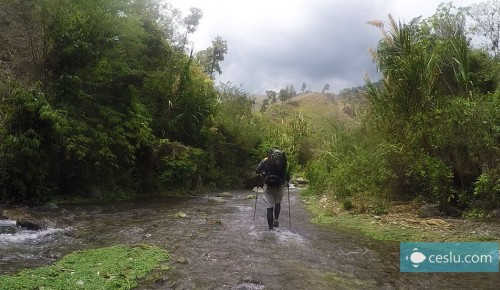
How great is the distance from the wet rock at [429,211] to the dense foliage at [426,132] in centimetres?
18

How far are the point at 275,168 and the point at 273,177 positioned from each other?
0.20 meters

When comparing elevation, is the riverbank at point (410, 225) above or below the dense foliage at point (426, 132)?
below

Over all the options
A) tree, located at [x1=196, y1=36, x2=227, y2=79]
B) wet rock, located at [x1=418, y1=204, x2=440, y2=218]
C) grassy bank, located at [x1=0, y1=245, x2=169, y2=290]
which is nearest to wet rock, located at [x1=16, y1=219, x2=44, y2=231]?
grassy bank, located at [x1=0, y1=245, x2=169, y2=290]

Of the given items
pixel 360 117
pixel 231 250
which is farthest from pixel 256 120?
pixel 231 250

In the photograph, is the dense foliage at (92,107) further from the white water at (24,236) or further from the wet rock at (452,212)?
the wet rock at (452,212)

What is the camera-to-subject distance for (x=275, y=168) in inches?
350

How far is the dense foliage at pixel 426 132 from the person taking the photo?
8484mm

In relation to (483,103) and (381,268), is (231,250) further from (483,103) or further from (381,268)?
(483,103)

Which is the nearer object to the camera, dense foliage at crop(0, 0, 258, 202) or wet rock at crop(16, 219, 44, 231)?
wet rock at crop(16, 219, 44, 231)

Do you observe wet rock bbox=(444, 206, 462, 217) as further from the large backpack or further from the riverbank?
the large backpack

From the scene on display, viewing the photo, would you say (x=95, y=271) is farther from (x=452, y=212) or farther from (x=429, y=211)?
(x=452, y=212)

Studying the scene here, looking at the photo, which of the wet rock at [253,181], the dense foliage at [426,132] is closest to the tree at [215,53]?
the wet rock at [253,181]

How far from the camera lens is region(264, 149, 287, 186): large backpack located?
884 centimetres

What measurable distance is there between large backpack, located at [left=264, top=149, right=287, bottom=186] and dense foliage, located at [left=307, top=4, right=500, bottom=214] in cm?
275
